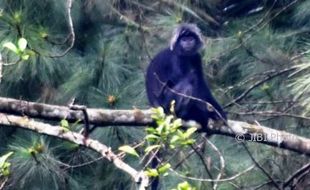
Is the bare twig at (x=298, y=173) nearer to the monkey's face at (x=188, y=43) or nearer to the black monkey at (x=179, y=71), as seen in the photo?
the black monkey at (x=179, y=71)

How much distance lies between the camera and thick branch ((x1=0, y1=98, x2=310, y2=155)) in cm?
339

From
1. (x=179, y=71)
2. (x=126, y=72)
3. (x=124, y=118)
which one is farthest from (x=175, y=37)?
(x=124, y=118)

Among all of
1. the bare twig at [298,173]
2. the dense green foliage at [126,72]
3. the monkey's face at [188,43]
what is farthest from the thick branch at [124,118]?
the monkey's face at [188,43]

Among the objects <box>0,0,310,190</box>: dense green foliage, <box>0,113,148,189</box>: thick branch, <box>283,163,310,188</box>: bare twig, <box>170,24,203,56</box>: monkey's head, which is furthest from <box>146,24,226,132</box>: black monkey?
<box>0,113,148,189</box>: thick branch

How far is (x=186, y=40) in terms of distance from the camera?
4746 mm

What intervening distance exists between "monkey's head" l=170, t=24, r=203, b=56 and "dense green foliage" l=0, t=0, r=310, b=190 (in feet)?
0.53

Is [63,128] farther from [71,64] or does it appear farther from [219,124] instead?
[71,64]

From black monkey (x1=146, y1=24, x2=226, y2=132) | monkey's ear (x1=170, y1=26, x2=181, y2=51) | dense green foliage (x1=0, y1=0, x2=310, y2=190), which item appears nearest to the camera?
dense green foliage (x1=0, y1=0, x2=310, y2=190)

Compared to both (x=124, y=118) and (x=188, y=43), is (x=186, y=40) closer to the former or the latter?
(x=188, y=43)

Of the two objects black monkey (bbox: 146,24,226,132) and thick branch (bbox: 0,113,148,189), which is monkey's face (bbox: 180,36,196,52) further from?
thick branch (bbox: 0,113,148,189)

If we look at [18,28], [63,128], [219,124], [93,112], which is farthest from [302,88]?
[18,28]

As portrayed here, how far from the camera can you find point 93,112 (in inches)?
136

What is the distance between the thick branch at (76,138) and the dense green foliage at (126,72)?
2.66ft

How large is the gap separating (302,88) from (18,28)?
1.29 m
